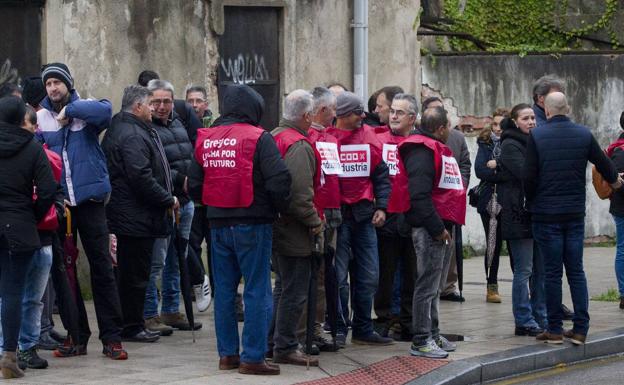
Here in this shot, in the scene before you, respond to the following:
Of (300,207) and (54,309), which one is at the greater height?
(300,207)

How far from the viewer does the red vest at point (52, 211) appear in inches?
392

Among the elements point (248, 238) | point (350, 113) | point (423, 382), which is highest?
point (350, 113)

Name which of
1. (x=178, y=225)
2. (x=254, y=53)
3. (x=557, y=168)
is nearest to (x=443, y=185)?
(x=557, y=168)

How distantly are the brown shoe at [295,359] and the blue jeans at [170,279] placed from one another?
200 cm

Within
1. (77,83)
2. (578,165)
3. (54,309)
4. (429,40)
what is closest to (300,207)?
(578,165)

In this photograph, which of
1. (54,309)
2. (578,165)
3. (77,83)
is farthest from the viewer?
(77,83)

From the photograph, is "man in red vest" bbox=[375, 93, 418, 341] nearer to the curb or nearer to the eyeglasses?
the curb

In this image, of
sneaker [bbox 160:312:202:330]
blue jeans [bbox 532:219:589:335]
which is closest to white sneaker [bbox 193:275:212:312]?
sneaker [bbox 160:312:202:330]

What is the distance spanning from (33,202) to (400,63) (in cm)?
876

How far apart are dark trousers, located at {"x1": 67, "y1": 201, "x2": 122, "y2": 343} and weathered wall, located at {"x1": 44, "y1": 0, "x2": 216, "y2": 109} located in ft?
12.2

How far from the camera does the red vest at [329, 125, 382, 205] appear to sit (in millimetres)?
11445

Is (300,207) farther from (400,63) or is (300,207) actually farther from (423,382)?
(400,63)

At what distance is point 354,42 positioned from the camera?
17203mm

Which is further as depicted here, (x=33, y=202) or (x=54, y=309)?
(x=54, y=309)
